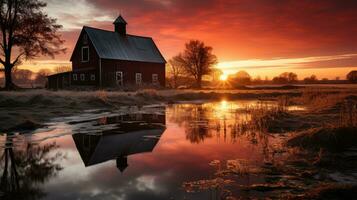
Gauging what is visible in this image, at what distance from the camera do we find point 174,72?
3617 inches

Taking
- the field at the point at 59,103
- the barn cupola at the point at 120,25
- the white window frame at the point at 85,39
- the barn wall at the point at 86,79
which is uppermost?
the barn cupola at the point at 120,25

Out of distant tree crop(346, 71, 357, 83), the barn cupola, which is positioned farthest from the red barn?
distant tree crop(346, 71, 357, 83)

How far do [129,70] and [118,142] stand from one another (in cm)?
3617

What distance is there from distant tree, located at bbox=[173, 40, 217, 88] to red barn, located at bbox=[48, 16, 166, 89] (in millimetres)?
25229

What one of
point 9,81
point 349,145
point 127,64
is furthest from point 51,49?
point 349,145

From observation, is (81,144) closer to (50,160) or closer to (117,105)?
(50,160)

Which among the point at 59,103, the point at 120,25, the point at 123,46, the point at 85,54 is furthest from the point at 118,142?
the point at 120,25

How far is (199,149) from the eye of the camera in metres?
10.1

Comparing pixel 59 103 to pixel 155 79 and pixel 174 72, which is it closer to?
pixel 155 79

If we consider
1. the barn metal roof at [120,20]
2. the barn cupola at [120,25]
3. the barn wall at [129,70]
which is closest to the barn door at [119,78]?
the barn wall at [129,70]

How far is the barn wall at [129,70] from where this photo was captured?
4377 centimetres

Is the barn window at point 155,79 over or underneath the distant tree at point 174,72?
underneath

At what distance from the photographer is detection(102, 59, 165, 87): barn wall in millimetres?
43766

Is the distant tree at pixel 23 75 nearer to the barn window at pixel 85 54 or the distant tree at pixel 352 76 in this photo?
the barn window at pixel 85 54
